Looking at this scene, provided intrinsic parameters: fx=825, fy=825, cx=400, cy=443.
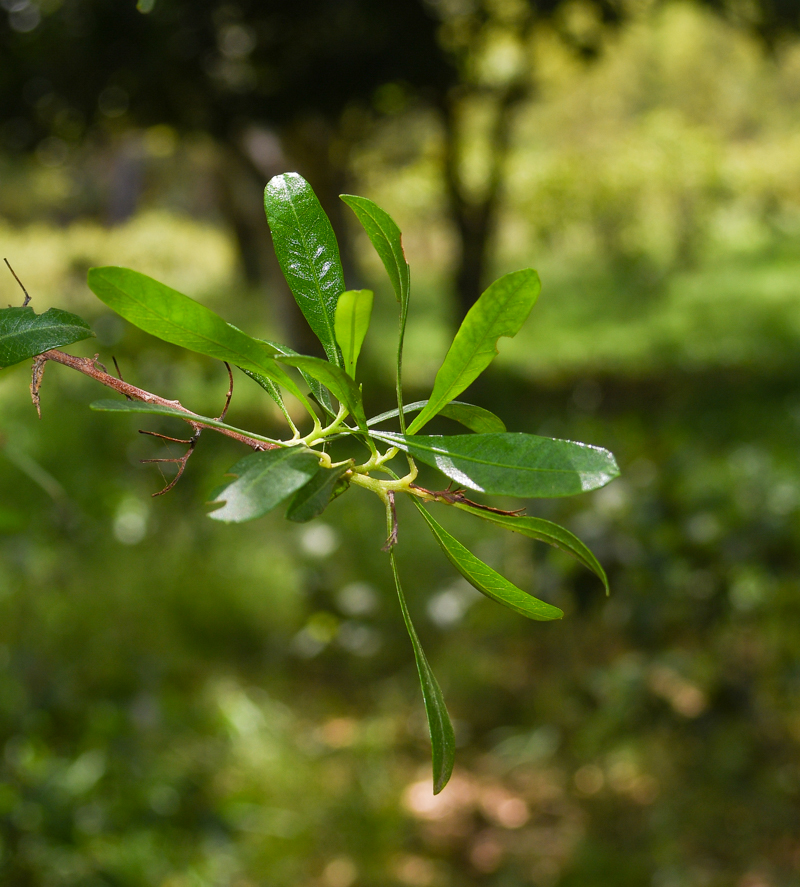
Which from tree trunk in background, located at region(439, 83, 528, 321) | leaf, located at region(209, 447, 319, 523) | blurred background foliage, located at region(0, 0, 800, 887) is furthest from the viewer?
tree trunk in background, located at region(439, 83, 528, 321)

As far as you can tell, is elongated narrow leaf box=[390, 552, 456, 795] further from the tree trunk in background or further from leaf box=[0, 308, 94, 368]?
the tree trunk in background

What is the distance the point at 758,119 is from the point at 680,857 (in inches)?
237

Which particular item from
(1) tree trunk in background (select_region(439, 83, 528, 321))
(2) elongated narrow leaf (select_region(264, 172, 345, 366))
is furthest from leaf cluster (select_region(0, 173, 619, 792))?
(1) tree trunk in background (select_region(439, 83, 528, 321))

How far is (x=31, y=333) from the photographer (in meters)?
0.17

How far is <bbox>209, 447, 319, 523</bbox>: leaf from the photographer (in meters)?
0.13

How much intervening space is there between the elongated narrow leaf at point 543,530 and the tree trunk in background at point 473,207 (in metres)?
Result: 3.60

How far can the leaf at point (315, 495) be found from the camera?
5.7 inches

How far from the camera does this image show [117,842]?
1057mm

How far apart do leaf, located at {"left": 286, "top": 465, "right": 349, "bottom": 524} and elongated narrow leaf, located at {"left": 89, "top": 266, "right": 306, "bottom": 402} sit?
21 millimetres

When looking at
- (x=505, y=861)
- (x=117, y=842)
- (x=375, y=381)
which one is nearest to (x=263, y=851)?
(x=117, y=842)

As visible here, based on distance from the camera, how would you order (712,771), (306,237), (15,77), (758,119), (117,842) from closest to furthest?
(306,237) → (117,842) → (712,771) → (15,77) → (758,119)

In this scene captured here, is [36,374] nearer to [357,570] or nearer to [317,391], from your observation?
[317,391]

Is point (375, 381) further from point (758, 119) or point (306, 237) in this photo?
point (758, 119)

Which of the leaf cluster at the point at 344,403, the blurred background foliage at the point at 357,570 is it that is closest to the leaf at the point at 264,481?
the leaf cluster at the point at 344,403
